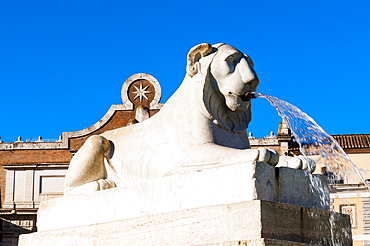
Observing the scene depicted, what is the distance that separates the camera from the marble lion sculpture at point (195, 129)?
15.3 feet

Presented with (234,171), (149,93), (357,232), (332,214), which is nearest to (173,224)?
(234,171)

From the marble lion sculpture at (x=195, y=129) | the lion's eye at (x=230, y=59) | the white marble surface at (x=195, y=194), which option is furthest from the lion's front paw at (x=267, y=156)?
the lion's eye at (x=230, y=59)

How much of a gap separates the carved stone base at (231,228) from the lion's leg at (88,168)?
53 cm

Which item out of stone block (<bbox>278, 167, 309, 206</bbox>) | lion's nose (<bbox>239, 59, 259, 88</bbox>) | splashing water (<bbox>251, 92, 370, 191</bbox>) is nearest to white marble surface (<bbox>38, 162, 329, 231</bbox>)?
stone block (<bbox>278, 167, 309, 206</bbox>)

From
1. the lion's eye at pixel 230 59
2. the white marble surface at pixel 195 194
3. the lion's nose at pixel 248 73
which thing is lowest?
the white marble surface at pixel 195 194

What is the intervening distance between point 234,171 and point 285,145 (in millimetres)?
23269

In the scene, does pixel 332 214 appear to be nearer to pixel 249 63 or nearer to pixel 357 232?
pixel 249 63

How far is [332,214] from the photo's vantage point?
4496 millimetres

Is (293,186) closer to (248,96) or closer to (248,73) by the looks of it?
(248,96)

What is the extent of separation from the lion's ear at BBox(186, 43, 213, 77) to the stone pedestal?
3.27 ft

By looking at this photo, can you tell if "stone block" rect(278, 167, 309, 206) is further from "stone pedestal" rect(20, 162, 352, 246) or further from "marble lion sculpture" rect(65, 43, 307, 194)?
"marble lion sculpture" rect(65, 43, 307, 194)

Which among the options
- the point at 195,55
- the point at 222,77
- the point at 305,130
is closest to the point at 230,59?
the point at 222,77

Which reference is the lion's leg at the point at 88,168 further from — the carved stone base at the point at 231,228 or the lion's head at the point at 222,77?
the lion's head at the point at 222,77

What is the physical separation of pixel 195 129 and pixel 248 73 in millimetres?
649
